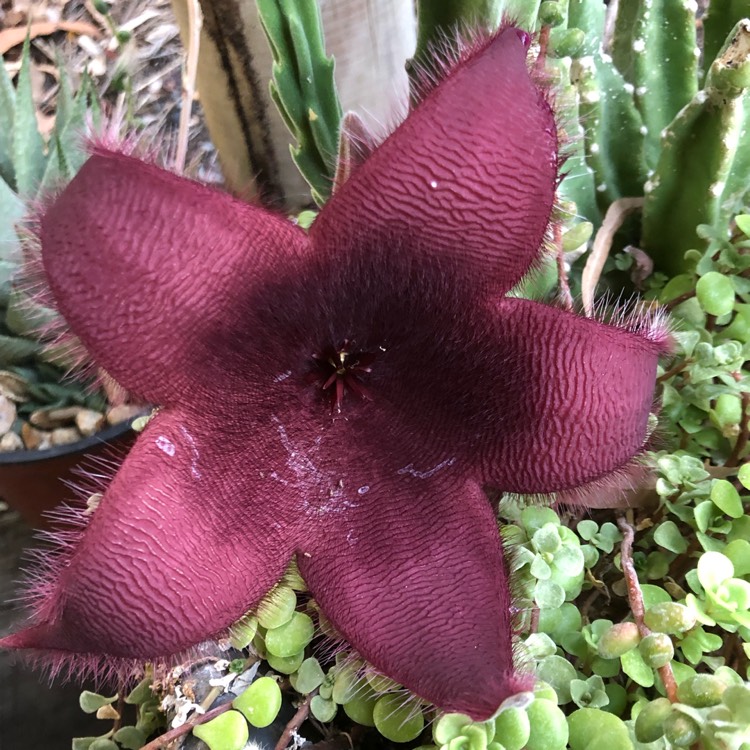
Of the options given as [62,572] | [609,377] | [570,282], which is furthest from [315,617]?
[570,282]

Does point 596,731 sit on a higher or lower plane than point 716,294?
lower

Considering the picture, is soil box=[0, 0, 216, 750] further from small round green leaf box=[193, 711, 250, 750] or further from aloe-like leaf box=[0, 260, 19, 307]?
small round green leaf box=[193, 711, 250, 750]

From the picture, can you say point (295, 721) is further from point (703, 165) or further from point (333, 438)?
point (703, 165)

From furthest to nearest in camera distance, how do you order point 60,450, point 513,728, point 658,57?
point 60,450, point 658,57, point 513,728

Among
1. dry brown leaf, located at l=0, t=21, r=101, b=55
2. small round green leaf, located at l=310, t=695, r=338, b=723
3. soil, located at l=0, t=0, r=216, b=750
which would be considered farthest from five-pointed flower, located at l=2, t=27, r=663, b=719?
dry brown leaf, located at l=0, t=21, r=101, b=55

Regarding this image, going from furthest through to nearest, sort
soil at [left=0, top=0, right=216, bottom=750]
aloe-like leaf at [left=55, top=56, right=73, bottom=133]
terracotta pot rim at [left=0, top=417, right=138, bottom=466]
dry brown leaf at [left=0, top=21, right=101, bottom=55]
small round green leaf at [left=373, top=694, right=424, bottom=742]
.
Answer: dry brown leaf at [left=0, top=21, right=101, bottom=55], soil at [left=0, top=0, right=216, bottom=750], aloe-like leaf at [left=55, top=56, right=73, bottom=133], terracotta pot rim at [left=0, top=417, right=138, bottom=466], small round green leaf at [left=373, top=694, right=424, bottom=742]

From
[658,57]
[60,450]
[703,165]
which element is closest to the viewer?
[703,165]

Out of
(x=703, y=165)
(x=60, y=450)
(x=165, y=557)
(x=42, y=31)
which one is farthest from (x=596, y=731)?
(x=42, y=31)
